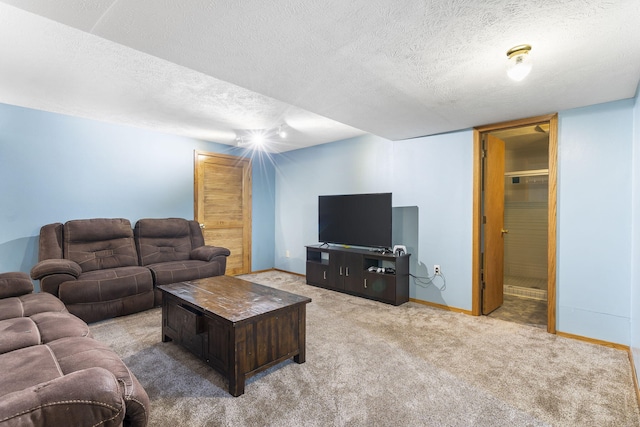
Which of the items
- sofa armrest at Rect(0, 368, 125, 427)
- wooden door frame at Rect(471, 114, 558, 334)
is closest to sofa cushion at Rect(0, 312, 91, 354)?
sofa armrest at Rect(0, 368, 125, 427)

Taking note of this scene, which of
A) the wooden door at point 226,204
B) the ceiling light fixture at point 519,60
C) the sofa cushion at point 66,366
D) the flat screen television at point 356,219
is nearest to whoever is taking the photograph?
A: the sofa cushion at point 66,366

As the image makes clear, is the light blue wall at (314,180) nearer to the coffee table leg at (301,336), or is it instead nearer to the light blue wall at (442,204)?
the light blue wall at (442,204)

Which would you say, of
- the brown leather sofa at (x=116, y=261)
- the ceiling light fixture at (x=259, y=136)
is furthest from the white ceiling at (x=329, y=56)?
the brown leather sofa at (x=116, y=261)

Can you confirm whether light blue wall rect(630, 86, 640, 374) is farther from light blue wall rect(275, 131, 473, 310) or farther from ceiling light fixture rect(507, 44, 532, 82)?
light blue wall rect(275, 131, 473, 310)

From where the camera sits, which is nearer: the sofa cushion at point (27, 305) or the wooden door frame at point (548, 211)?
the sofa cushion at point (27, 305)

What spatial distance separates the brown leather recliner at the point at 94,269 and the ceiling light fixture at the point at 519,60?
3857 millimetres

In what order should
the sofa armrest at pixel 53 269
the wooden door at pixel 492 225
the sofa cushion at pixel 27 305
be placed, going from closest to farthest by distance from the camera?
the sofa cushion at pixel 27 305, the sofa armrest at pixel 53 269, the wooden door at pixel 492 225

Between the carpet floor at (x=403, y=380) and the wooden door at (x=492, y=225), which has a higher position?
the wooden door at (x=492, y=225)

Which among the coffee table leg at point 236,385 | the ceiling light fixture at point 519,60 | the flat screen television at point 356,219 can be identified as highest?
the ceiling light fixture at point 519,60

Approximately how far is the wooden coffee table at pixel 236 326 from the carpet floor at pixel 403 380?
0.12 metres

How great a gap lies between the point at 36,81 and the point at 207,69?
6.13 ft

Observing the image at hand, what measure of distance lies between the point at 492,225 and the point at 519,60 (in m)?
2.18

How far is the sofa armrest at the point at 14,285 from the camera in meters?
2.26

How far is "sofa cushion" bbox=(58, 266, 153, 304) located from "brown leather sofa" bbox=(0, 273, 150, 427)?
0.66m
